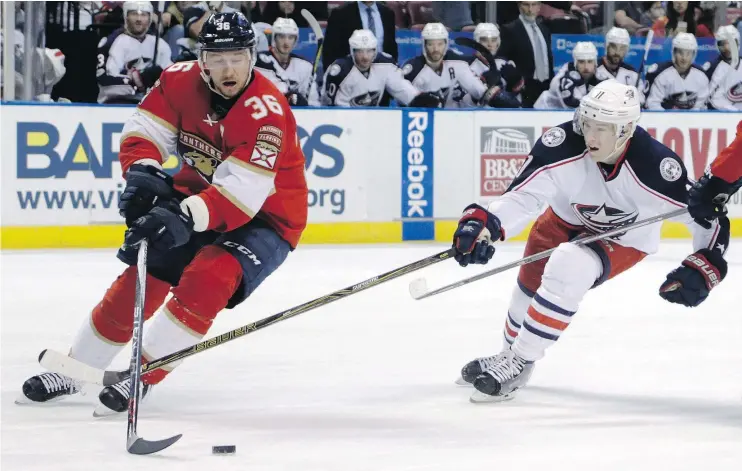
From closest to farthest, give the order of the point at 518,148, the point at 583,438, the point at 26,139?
the point at 583,438 < the point at 26,139 < the point at 518,148

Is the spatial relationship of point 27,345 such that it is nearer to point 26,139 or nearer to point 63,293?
point 63,293

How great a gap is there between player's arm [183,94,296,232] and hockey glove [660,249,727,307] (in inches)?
43.9

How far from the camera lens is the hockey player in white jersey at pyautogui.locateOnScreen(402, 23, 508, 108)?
8727mm

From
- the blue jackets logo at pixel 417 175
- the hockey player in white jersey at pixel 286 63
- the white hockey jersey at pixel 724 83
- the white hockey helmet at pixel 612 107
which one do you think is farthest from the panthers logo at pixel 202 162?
the white hockey jersey at pixel 724 83

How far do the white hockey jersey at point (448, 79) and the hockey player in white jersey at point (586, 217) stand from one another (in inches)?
191

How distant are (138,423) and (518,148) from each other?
537cm

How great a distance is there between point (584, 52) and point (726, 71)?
51.5 inches

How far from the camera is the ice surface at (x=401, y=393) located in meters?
3.02

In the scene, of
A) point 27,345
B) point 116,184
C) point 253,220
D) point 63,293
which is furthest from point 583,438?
point 116,184

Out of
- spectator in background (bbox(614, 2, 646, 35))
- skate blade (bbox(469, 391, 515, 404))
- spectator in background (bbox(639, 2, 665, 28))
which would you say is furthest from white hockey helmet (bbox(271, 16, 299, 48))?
skate blade (bbox(469, 391, 515, 404))

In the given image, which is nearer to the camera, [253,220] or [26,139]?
[253,220]

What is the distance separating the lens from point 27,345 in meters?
4.54

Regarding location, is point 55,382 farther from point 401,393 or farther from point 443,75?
point 443,75

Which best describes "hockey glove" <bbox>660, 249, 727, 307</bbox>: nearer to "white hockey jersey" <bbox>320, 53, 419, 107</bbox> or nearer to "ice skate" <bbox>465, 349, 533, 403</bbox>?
"ice skate" <bbox>465, 349, 533, 403</bbox>
